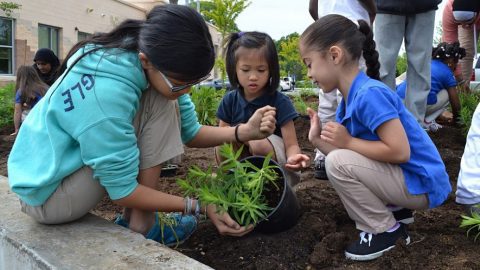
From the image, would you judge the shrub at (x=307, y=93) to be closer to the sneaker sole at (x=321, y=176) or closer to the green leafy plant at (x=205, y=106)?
the green leafy plant at (x=205, y=106)

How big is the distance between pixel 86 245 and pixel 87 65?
0.71 meters

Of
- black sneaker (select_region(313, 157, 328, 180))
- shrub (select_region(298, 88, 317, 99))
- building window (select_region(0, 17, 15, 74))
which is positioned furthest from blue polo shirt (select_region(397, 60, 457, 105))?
building window (select_region(0, 17, 15, 74))

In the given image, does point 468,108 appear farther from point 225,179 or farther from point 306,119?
point 225,179

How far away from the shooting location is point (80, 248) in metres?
1.73

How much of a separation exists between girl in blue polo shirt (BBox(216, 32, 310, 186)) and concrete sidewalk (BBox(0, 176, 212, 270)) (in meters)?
0.87

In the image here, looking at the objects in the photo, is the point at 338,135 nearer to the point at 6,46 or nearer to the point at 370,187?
the point at 370,187

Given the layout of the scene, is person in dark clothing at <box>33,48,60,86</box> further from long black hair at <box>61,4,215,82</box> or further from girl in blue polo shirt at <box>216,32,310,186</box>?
long black hair at <box>61,4,215,82</box>

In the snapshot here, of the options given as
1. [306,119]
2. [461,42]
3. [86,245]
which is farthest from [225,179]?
[461,42]

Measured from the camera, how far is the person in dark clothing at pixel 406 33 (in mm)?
3602

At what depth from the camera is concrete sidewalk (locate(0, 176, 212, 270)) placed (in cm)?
160

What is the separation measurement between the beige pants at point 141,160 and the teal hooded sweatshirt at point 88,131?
4cm

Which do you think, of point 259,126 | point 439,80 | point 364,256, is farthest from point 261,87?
point 439,80

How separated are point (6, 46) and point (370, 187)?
59.6 feet

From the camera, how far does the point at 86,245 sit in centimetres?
176
